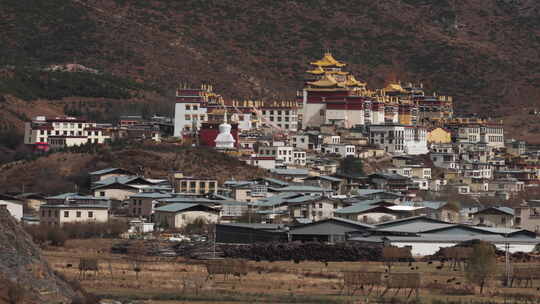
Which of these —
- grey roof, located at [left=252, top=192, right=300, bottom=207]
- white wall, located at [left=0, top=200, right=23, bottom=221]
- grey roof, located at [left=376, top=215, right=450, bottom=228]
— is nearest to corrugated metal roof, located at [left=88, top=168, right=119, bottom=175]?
grey roof, located at [left=252, top=192, right=300, bottom=207]

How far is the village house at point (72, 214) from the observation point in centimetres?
10325

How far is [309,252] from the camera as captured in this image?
3543 inches

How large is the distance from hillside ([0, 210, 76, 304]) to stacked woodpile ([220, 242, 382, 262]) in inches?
1185

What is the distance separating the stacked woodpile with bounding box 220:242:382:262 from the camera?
89375mm

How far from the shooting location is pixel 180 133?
146m

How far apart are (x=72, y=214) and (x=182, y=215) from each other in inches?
290

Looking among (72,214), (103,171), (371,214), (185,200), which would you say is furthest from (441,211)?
(103,171)

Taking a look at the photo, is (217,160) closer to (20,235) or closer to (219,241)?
(219,241)

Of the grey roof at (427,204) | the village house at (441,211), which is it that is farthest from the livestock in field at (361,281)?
the grey roof at (427,204)

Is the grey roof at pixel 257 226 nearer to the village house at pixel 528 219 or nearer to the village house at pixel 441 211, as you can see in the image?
the village house at pixel 441 211

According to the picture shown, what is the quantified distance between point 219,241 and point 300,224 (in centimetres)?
574

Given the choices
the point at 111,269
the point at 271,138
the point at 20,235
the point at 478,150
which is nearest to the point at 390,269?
the point at 111,269

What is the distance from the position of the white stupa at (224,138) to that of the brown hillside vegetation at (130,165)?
333cm

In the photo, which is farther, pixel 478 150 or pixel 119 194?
pixel 478 150
